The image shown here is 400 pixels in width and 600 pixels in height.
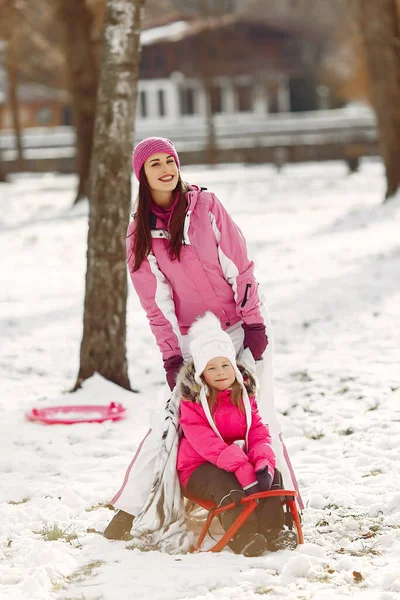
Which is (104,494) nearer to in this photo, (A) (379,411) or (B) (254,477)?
(B) (254,477)

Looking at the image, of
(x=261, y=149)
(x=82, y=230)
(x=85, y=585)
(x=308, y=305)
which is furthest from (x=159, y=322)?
(x=261, y=149)

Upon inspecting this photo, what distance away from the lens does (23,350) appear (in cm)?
882

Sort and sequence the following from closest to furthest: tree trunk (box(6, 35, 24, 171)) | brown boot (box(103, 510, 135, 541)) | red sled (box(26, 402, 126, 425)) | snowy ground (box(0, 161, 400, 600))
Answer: snowy ground (box(0, 161, 400, 600)) → brown boot (box(103, 510, 135, 541)) → red sled (box(26, 402, 126, 425)) → tree trunk (box(6, 35, 24, 171))

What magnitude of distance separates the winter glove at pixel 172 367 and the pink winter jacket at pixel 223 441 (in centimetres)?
10

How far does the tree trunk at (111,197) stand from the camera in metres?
7.06

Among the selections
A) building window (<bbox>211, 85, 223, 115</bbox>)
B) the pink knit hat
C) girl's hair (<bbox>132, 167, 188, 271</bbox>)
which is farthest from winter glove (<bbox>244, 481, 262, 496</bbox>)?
building window (<bbox>211, 85, 223, 115</bbox>)

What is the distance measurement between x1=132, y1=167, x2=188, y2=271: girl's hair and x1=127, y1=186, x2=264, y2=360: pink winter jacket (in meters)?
0.03

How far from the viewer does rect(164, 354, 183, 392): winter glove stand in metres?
4.65

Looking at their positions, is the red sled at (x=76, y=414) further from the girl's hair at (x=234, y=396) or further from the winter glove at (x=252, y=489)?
the winter glove at (x=252, y=489)

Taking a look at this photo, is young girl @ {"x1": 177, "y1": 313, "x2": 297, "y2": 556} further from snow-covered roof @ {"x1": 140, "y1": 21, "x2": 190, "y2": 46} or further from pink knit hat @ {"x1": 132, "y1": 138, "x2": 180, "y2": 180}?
snow-covered roof @ {"x1": 140, "y1": 21, "x2": 190, "y2": 46}

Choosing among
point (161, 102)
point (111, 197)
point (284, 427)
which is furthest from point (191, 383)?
point (161, 102)

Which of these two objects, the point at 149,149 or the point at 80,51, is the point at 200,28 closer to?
the point at 80,51

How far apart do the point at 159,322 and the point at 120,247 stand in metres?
2.61

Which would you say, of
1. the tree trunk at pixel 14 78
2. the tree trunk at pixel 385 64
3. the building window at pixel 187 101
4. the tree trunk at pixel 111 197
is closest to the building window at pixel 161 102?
the building window at pixel 187 101
